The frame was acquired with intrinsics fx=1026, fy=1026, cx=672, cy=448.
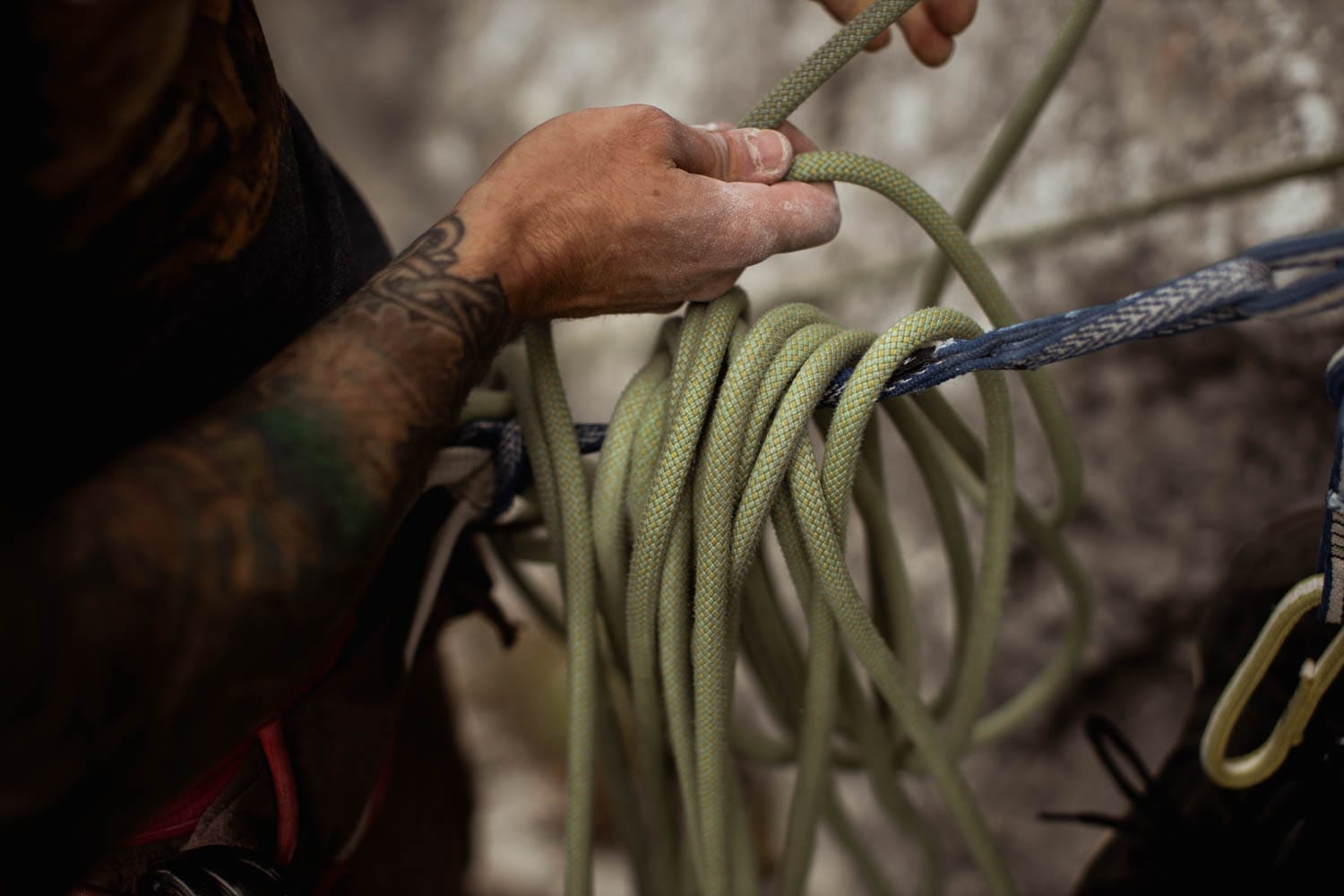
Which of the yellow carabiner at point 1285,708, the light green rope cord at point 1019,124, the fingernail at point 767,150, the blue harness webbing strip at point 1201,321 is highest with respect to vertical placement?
the light green rope cord at point 1019,124

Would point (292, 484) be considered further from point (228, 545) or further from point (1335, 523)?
point (1335, 523)

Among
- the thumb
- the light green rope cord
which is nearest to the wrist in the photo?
the thumb

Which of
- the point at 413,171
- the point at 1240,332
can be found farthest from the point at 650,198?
the point at 413,171

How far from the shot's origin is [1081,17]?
718 millimetres

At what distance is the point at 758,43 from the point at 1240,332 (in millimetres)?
686

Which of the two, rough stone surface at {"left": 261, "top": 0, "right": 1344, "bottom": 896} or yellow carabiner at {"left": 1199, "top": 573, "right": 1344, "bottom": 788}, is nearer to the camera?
yellow carabiner at {"left": 1199, "top": 573, "right": 1344, "bottom": 788}

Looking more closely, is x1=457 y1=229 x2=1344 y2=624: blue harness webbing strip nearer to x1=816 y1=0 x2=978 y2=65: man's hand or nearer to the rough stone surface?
x1=816 y1=0 x2=978 y2=65: man's hand

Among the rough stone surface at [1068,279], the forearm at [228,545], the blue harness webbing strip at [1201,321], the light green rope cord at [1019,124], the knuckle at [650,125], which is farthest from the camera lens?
the rough stone surface at [1068,279]

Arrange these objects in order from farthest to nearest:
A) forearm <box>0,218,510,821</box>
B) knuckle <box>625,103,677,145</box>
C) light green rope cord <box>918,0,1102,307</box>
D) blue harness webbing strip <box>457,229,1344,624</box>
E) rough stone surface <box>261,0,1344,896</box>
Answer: rough stone surface <box>261,0,1344,896</box>, light green rope cord <box>918,0,1102,307</box>, knuckle <box>625,103,677,145</box>, blue harness webbing strip <box>457,229,1344,624</box>, forearm <box>0,218,510,821</box>

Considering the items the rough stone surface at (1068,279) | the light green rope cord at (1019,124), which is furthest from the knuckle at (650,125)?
the rough stone surface at (1068,279)

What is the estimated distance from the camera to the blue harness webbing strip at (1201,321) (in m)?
0.46

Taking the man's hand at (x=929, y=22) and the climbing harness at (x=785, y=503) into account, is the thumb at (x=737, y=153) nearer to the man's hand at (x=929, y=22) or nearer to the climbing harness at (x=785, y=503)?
the climbing harness at (x=785, y=503)

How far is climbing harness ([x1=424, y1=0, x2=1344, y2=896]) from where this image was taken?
1.82ft

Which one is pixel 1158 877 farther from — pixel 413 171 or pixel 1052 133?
pixel 413 171
